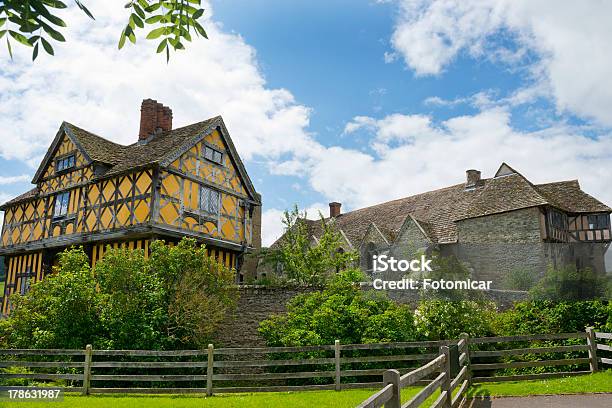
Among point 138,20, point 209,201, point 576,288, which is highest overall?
point 209,201

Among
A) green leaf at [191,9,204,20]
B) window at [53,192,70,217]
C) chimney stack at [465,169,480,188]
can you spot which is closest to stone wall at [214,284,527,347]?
window at [53,192,70,217]

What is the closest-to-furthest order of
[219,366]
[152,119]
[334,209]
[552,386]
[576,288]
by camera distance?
[552,386], [219,366], [576,288], [152,119], [334,209]

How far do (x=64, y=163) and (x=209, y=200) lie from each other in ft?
25.1

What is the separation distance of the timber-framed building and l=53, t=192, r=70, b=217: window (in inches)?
2.0

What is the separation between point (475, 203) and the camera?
3069 cm

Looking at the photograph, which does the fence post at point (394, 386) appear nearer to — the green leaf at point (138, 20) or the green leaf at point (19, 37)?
the green leaf at point (138, 20)

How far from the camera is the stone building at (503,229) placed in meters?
26.9

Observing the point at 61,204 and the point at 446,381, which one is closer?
the point at 446,381

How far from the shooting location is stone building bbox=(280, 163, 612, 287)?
2686cm

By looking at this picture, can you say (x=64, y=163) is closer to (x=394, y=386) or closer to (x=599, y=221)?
(x=394, y=386)

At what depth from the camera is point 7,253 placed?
973 inches

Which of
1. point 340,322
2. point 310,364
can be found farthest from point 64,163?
point 310,364

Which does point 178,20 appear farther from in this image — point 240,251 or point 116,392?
point 240,251

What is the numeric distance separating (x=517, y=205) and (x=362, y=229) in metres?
12.9
